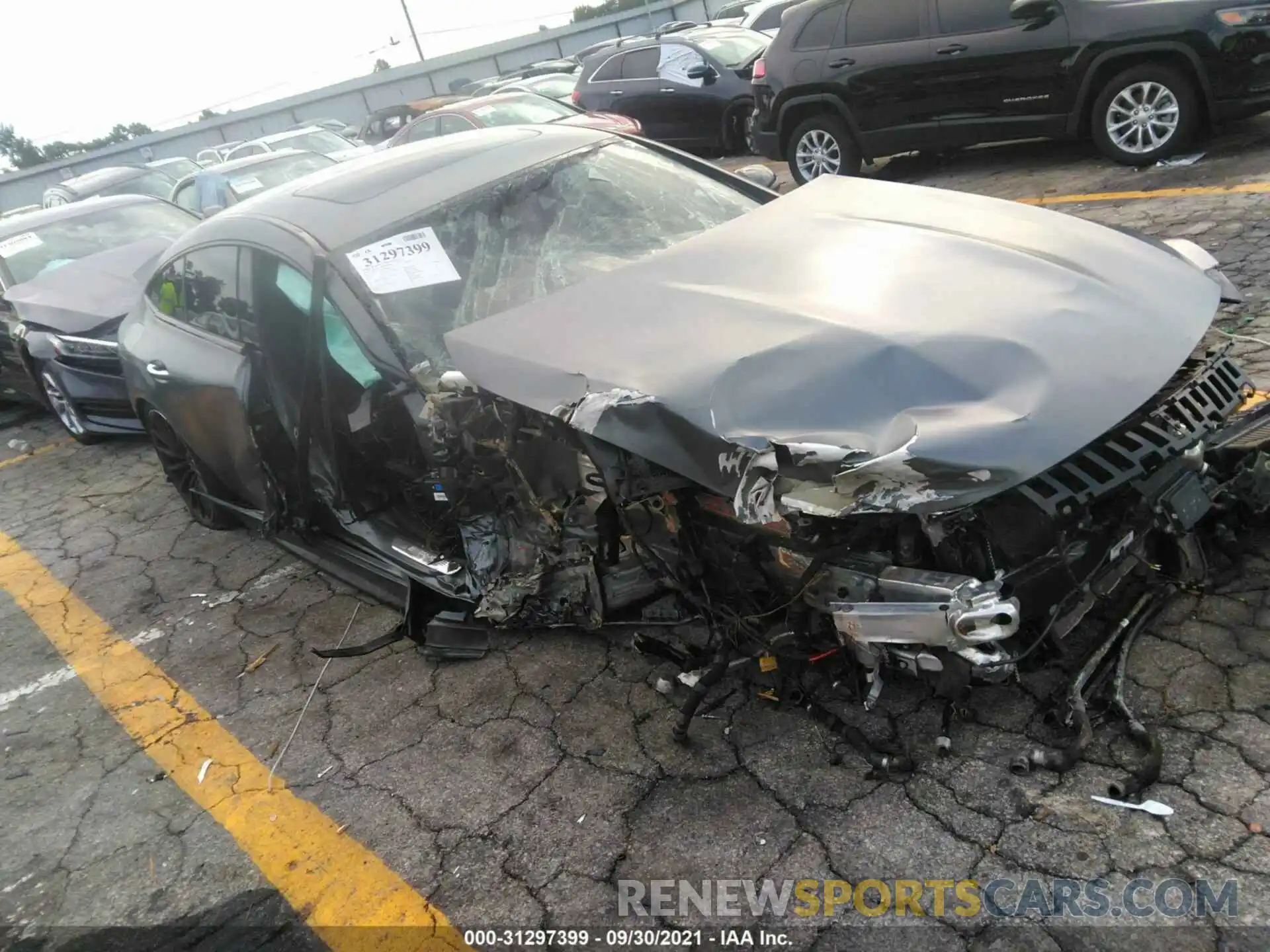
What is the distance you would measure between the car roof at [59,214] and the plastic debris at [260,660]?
5.25 metres

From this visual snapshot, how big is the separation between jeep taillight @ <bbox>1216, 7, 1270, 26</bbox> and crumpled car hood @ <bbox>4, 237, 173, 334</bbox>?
7.03 metres

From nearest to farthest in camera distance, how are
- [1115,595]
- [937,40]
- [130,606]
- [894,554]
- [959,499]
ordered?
[959,499] < [894,554] < [1115,595] < [130,606] < [937,40]

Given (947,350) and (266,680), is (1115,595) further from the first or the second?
(266,680)

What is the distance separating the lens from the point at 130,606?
4188 millimetres

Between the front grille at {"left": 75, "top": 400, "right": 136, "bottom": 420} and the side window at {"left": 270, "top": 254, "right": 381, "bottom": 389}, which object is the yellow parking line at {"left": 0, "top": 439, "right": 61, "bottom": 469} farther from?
the side window at {"left": 270, "top": 254, "right": 381, "bottom": 389}

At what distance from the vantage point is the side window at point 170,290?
410 centimetres

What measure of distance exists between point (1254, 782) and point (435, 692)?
7.82ft

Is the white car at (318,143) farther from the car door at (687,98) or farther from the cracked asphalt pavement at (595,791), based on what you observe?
the cracked asphalt pavement at (595,791)

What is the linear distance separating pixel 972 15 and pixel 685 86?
4.47 metres

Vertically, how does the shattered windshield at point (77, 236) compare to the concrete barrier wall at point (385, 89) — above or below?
below

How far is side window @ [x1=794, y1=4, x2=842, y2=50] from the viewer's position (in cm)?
731

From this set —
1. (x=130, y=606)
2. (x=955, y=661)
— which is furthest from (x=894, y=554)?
(x=130, y=606)

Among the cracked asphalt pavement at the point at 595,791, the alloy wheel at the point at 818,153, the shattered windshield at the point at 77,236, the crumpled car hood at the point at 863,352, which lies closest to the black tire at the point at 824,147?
the alloy wheel at the point at 818,153

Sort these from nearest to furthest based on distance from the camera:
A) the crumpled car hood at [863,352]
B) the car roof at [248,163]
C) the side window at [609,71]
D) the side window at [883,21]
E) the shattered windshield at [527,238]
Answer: the crumpled car hood at [863,352] → the shattered windshield at [527,238] → the side window at [883,21] → the car roof at [248,163] → the side window at [609,71]
